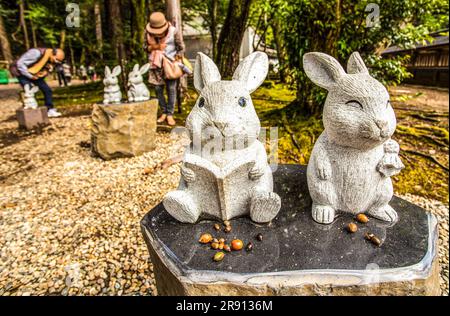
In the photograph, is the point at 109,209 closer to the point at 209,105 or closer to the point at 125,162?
the point at 125,162

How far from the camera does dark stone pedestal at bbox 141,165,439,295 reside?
55.1 inches

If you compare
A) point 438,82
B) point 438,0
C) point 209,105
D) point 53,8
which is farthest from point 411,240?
point 53,8

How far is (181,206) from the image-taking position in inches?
68.2

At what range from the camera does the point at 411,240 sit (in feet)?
5.33

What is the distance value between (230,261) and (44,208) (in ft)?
9.07

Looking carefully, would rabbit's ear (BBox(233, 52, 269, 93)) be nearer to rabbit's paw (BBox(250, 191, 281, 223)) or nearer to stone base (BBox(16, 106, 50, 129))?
rabbit's paw (BBox(250, 191, 281, 223))

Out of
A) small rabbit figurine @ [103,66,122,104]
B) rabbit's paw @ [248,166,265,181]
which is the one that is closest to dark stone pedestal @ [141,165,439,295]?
rabbit's paw @ [248,166,265,181]

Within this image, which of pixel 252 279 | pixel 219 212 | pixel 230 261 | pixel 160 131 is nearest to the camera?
pixel 252 279

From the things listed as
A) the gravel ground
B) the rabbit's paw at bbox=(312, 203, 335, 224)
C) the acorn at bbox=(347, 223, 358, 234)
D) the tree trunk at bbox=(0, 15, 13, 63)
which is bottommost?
the gravel ground

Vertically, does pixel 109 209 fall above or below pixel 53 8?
below

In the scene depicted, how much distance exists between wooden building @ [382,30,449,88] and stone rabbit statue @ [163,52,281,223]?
462 inches

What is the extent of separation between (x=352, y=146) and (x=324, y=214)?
46cm

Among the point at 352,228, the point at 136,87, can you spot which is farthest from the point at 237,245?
the point at 136,87

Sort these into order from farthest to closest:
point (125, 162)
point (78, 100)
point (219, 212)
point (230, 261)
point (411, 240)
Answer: point (78, 100)
point (125, 162)
point (219, 212)
point (411, 240)
point (230, 261)
